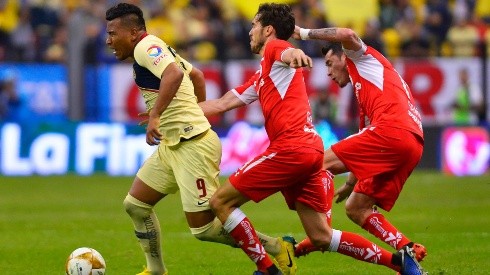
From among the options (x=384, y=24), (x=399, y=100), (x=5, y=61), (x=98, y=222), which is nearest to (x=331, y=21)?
(x=384, y=24)

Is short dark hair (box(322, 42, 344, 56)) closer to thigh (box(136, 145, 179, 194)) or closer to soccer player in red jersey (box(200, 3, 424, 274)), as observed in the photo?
soccer player in red jersey (box(200, 3, 424, 274))

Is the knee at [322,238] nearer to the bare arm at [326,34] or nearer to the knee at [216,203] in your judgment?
the knee at [216,203]

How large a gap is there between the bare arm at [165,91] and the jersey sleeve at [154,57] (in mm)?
62

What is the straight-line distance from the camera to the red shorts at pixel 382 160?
33.6 ft

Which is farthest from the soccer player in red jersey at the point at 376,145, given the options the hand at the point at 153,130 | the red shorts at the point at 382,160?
the hand at the point at 153,130

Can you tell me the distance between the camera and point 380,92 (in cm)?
1045

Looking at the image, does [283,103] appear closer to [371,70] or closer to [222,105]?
[222,105]

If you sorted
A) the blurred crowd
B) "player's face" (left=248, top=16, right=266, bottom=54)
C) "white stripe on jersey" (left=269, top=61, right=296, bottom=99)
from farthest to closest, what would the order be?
the blurred crowd < "player's face" (left=248, top=16, right=266, bottom=54) < "white stripe on jersey" (left=269, top=61, right=296, bottom=99)

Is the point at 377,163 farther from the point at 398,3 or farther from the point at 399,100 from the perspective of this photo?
the point at 398,3

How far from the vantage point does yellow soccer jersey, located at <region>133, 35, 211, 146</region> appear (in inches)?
377

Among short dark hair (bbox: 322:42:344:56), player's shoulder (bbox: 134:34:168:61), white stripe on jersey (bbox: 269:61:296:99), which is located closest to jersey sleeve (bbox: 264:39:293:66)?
white stripe on jersey (bbox: 269:61:296:99)

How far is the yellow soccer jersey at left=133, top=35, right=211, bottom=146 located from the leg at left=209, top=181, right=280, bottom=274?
2.21 feet

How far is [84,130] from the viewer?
23.2 meters

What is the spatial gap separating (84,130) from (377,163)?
44.9ft
